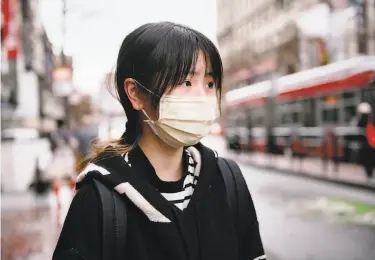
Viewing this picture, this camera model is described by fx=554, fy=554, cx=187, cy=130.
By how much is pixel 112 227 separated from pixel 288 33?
44.2 m

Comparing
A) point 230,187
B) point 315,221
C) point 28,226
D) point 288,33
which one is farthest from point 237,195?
point 288,33

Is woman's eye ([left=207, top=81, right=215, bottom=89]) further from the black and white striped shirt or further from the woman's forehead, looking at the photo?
the black and white striped shirt

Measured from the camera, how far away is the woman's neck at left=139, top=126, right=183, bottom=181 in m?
1.88

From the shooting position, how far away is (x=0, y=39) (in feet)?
53.8

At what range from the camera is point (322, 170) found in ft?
56.9

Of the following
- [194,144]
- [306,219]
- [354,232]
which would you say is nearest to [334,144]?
[306,219]

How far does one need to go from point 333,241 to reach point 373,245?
58 cm

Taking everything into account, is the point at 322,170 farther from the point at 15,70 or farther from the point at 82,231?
the point at 82,231

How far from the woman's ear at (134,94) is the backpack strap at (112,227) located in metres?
0.36

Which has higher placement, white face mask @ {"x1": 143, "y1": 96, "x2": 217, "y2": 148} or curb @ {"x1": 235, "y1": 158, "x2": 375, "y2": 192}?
white face mask @ {"x1": 143, "y1": 96, "x2": 217, "y2": 148}

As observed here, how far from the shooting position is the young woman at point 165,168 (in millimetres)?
1697

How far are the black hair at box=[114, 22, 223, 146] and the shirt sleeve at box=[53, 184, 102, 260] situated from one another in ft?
1.34

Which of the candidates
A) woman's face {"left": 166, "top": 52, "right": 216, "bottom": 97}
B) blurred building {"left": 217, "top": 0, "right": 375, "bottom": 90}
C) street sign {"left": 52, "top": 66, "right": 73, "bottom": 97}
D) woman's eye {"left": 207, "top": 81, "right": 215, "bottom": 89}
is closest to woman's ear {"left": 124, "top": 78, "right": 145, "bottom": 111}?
woman's face {"left": 166, "top": 52, "right": 216, "bottom": 97}

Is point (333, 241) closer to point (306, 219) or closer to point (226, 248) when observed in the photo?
point (306, 219)
